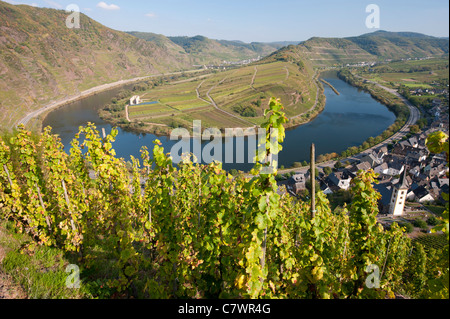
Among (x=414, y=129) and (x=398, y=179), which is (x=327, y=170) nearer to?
(x=398, y=179)

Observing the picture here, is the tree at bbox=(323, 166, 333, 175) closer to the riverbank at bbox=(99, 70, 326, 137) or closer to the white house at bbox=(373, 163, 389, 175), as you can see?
the white house at bbox=(373, 163, 389, 175)

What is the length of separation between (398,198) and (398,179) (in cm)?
1116

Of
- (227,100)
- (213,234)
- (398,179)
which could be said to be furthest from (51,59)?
(213,234)

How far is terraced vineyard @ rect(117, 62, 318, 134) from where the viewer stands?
88312 millimetres

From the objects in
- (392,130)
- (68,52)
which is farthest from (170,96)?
(392,130)

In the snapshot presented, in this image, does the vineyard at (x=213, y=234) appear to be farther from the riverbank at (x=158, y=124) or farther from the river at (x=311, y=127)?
the riverbank at (x=158, y=124)

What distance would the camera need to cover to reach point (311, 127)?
7988 cm

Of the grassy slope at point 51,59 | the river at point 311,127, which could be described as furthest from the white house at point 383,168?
the grassy slope at point 51,59

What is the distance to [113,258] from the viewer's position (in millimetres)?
9562

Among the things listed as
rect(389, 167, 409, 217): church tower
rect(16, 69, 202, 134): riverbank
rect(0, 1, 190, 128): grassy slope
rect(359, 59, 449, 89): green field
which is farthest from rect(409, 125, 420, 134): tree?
rect(0, 1, 190, 128): grassy slope

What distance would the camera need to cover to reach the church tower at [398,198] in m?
38.2
